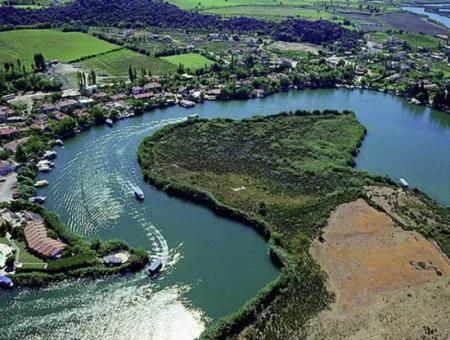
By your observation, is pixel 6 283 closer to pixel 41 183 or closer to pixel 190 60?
pixel 41 183

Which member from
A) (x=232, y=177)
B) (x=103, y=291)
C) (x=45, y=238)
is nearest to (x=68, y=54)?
(x=232, y=177)

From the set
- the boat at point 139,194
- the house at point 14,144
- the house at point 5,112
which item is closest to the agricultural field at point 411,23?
the house at point 5,112

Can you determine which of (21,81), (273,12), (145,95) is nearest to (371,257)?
(145,95)

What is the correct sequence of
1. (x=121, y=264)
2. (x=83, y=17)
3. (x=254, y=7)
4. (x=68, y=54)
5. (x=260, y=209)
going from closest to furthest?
(x=121, y=264)
(x=260, y=209)
(x=68, y=54)
(x=83, y=17)
(x=254, y=7)

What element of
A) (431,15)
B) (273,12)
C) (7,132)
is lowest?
(431,15)

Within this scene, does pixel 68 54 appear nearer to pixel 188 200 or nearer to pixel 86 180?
pixel 86 180

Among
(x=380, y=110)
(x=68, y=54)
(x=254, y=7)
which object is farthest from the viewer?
(x=254, y=7)

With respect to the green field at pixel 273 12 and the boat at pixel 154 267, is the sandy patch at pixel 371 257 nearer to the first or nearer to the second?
the boat at pixel 154 267
